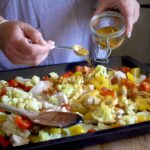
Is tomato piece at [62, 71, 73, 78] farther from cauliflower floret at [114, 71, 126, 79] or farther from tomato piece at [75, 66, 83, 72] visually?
cauliflower floret at [114, 71, 126, 79]

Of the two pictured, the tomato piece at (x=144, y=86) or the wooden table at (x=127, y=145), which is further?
the tomato piece at (x=144, y=86)

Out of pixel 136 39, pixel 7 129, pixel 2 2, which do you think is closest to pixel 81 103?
pixel 7 129

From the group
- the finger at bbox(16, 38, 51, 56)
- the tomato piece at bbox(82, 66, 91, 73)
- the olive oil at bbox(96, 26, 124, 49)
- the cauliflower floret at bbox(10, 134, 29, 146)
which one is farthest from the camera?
the tomato piece at bbox(82, 66, 91, 73)

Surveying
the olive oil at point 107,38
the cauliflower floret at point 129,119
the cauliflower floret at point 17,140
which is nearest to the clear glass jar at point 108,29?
the olive oil at point 107,38

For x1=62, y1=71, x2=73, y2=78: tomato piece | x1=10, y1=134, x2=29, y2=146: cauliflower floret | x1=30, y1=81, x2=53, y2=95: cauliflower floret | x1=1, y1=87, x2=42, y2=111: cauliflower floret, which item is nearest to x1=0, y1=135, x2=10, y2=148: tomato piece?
x1=10, y1=134, x2=29, y2=146: cauliflower floret

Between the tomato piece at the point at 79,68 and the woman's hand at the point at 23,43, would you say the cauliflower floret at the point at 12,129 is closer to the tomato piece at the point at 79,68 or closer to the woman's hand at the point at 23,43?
the woman's hand at the point at 23,43

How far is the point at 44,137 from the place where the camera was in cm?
69

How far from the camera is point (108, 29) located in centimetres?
94

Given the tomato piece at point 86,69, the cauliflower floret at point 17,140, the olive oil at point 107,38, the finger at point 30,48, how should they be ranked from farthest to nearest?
the tomato piece at point 86,69
the olive oil at point 107,38
the finger at point 30,48
the cauliflower floret at point 17,140

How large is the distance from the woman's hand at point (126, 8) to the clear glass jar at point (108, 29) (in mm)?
14

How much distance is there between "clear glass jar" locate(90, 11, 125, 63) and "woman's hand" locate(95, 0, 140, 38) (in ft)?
0.05

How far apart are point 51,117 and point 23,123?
58mm

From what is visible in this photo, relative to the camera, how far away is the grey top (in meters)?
1.06

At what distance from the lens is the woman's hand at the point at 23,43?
0.80 metres
